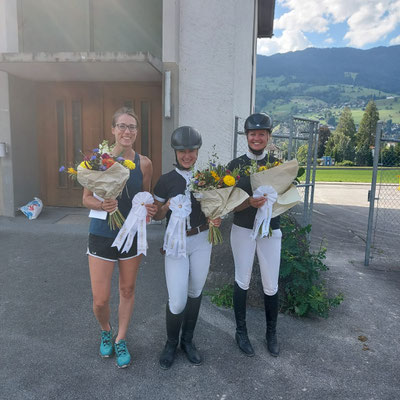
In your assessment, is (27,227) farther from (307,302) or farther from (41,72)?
(307,302)

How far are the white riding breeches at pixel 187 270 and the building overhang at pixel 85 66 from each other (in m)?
4.42

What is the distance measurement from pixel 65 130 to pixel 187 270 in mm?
6837

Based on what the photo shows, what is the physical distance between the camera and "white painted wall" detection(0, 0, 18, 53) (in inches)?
281

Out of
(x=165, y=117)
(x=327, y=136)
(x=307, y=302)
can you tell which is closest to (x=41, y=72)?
(x=165, y=117)

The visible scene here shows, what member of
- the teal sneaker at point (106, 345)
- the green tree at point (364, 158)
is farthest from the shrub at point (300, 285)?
the green tree at point (364, 158)

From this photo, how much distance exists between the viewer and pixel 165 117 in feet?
22.4

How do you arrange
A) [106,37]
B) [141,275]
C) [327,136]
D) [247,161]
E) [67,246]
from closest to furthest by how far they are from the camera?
[247,161], [141,275], [67,246], [106,37], [327,136]

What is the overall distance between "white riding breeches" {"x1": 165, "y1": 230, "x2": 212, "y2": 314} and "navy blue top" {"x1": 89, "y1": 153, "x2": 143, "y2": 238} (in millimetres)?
481

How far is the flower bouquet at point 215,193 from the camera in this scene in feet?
8.79

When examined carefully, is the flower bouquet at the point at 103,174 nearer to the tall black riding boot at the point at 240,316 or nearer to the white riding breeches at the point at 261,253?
the white riding breeches at the point at 261,253

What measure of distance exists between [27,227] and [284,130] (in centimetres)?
535

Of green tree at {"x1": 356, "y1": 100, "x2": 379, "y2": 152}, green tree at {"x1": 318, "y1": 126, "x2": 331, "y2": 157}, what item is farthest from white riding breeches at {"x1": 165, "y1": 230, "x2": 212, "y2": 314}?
green tree at {"x1": 356, "y1": 100, "x2": 379, "y2": 152}

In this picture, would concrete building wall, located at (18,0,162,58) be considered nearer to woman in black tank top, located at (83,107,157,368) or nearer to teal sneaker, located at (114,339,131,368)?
woman in black tank top, located at (83,107,157,368)

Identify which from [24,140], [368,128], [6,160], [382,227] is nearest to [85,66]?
[24,140]
